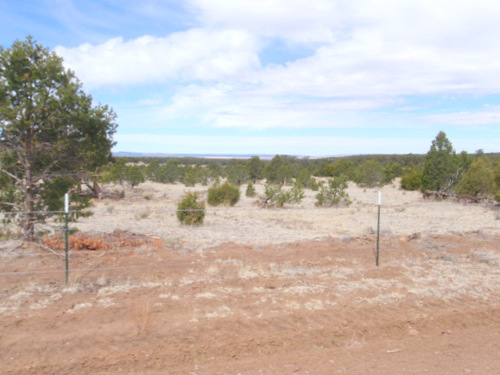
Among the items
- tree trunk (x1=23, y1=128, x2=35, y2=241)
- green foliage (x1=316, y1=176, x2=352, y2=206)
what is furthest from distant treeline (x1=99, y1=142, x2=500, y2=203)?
tree trunk (x1=23, y1=128, x2=35, y2=241)

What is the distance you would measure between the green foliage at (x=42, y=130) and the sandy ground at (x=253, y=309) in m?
1.62

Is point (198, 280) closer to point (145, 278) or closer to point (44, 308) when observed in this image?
point (145, 278)

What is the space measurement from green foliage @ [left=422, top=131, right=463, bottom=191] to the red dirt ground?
60.2ft

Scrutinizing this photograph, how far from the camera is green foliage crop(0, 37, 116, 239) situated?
7.80m

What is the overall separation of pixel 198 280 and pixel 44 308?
8.41 ft

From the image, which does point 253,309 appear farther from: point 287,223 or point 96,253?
point 287,223

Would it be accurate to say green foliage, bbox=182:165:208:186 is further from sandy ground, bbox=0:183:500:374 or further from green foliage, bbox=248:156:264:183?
sandy ground, bbox=0:183:500:374

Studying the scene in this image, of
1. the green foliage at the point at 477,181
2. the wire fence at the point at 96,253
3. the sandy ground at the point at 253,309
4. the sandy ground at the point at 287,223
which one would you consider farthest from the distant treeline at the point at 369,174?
the sandy ground at the point at 253,309

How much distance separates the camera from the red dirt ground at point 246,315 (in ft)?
14.2

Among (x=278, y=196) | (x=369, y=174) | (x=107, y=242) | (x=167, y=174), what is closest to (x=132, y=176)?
(x=167, y=174)

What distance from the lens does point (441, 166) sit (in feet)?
82.4

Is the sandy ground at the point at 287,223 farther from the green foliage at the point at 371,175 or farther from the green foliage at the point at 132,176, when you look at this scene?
the green foliage at the point at 371,175

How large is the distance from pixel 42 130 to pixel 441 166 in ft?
79.7

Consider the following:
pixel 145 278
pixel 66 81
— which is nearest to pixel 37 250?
pixel 145 278
